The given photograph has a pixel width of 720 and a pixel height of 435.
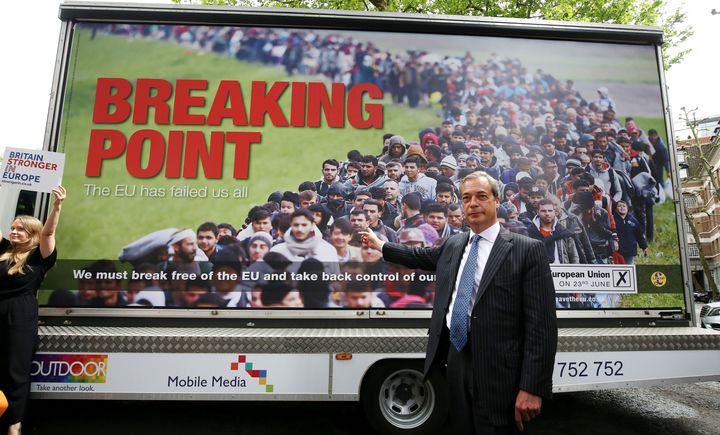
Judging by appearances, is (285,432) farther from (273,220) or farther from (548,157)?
(548,157)

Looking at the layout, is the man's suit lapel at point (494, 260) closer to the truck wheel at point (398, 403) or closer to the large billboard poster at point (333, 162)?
the large billboard poster at point (333, 162)

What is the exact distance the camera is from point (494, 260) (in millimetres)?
2053

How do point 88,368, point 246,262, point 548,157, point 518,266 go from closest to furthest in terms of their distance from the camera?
point 518,266
point 88,368
point 246,262
point 548,157

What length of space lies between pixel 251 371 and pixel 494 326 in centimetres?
226

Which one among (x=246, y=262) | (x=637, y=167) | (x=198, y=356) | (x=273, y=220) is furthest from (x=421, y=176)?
(x=198, y=356)

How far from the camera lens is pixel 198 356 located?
3.47 m

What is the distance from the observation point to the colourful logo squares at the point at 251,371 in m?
3.47

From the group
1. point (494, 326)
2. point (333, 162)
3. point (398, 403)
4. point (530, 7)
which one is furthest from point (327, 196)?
point (530, 7)

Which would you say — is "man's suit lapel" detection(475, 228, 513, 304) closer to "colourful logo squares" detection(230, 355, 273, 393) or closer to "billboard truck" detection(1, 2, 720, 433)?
"billboard truck" detection(1, 2, 720, 433)

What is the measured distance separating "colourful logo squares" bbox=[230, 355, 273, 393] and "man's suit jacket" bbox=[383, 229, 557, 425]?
207 centimetres

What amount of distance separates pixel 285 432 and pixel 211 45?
3.67 m

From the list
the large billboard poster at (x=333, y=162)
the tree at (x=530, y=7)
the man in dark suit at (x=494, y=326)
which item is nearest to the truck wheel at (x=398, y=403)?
the large billboard poster at (x=333, y=162)

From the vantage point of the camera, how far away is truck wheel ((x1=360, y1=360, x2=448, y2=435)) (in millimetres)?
3684

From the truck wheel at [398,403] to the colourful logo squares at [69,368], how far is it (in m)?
2.15
